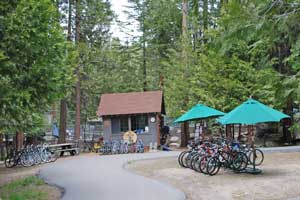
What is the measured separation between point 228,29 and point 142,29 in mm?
30914

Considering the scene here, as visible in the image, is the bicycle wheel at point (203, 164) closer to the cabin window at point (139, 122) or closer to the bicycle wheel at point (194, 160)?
the bicycle wheel at point (194, 160)

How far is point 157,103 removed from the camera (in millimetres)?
25125

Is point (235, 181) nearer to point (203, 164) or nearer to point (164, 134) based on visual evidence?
point (203, 164)

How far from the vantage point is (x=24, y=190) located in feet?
34.8

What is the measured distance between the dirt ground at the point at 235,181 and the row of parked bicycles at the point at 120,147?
795 centimetres

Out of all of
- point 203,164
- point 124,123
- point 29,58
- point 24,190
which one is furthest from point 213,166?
point 124,123

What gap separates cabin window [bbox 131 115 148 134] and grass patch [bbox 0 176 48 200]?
503 inches

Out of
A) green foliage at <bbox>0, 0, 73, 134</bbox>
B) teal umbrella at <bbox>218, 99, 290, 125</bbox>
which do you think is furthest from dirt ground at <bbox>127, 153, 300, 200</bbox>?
green foliage at <bbox>0, 0, 73, 134</bbox>

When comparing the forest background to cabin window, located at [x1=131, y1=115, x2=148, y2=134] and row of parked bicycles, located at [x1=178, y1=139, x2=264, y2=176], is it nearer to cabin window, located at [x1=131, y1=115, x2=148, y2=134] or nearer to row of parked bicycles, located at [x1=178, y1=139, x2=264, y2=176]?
cabin window, located at [x1=131, y1=115, x2=148, y2=134]

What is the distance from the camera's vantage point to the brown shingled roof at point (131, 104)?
2483cm

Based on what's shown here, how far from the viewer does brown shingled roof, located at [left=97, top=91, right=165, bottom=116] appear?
81.5 ft

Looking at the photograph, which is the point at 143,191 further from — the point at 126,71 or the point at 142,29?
the point at 142,29

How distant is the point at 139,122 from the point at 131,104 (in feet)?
4.04

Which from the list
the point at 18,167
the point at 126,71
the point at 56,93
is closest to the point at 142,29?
the point at 126,71
